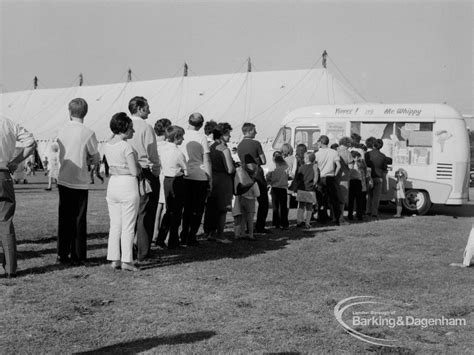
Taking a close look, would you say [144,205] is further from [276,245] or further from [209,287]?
[276,245]

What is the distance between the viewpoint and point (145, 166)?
721 cm

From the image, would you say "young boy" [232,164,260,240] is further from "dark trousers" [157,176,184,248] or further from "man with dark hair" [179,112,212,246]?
"dark trousers" [157,176,184,248]

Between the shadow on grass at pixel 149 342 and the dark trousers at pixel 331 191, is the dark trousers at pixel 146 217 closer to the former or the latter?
the shadow on grass at pixel 149 342

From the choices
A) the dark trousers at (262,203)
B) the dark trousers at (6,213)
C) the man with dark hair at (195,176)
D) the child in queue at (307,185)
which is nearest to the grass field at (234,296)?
the dark trousers at (6,213)

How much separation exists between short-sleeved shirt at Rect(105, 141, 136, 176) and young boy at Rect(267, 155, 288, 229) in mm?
4620

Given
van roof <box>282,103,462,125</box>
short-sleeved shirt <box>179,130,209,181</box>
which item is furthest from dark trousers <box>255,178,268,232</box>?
van roof <box>282,103,462,125</box>

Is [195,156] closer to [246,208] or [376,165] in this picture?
[246,208]

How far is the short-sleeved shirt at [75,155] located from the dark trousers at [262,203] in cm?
397

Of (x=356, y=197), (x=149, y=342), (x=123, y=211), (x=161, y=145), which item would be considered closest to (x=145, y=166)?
(x=123, y=211)

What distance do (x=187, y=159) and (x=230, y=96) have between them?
33.1m

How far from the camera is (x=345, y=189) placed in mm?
12602

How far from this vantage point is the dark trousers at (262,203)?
→ 34.4 ft

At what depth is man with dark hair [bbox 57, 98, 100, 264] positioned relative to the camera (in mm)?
6938

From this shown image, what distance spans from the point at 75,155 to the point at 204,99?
35967 mm
